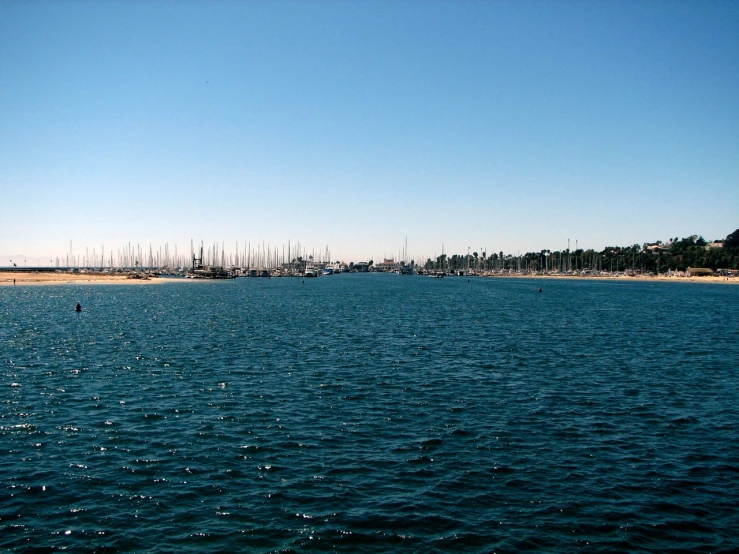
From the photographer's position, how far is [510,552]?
16.9m

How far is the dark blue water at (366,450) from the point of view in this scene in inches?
712

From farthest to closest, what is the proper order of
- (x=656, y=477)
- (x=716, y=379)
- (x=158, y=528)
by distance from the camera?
1. (x=716, y=379)
2. (x=656, y=477)
3. (x=158, y=528)

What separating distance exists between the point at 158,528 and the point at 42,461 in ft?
30.2

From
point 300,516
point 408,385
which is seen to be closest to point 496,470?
point 300,516

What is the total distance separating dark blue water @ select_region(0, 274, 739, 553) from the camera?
59.3ft

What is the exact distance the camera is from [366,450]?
25.4 meters

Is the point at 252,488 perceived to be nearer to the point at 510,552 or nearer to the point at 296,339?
the point at 510,552

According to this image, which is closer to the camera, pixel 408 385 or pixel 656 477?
pixel 656 477

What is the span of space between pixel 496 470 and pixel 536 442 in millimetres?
4625

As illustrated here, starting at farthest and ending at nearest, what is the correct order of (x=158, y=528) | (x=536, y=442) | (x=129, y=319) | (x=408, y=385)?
(x=129, y=319) → (x=408, y=385) → (x=536, y=442) → (x=158, y=528)

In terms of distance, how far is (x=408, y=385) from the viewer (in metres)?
39.0

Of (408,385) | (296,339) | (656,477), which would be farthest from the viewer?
(296,339)

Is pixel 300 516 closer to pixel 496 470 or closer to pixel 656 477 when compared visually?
pixel 496 470

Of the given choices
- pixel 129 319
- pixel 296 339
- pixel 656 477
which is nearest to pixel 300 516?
pixel 656 477
